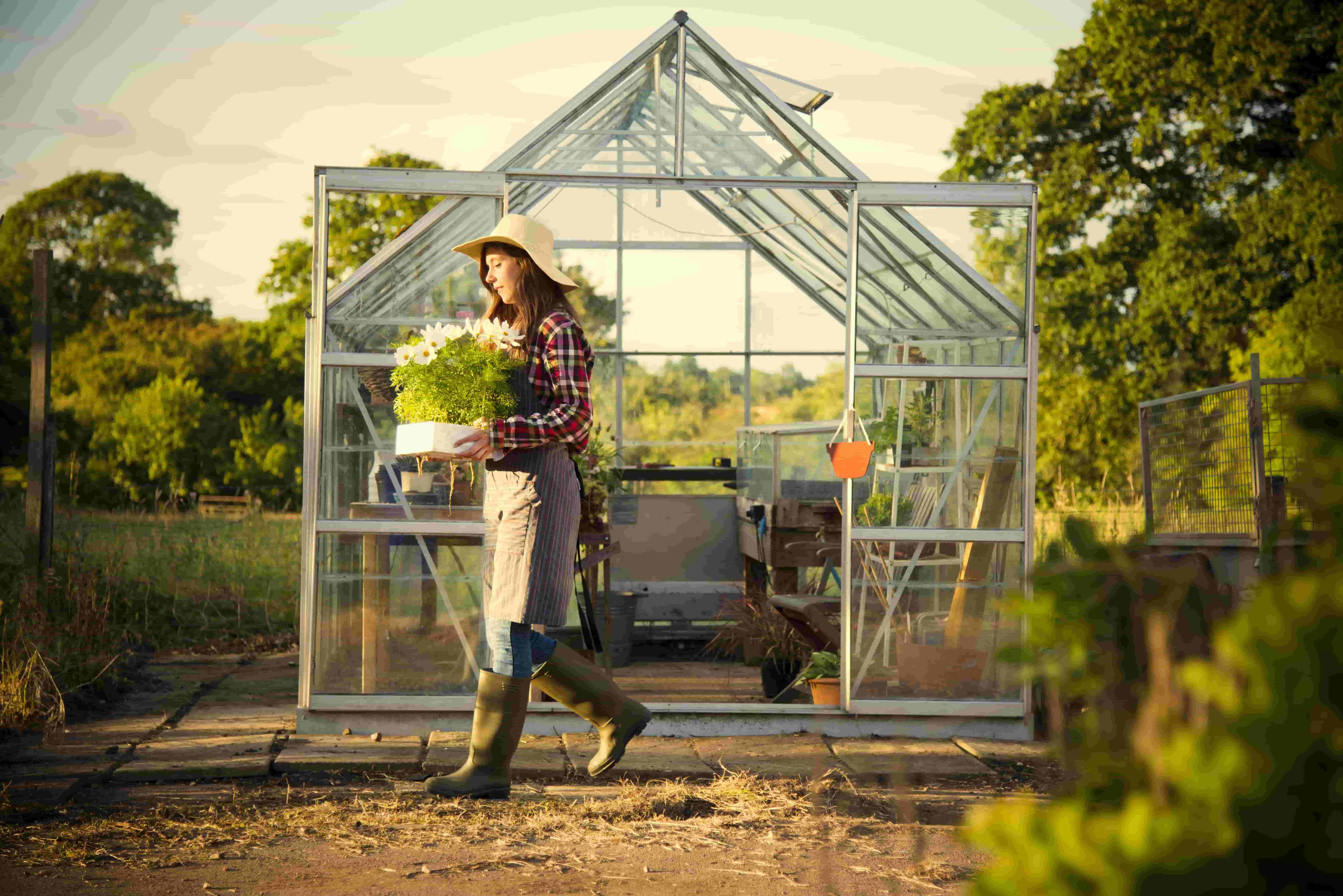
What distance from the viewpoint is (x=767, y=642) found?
6273 millimetres

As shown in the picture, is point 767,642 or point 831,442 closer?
point 831,442

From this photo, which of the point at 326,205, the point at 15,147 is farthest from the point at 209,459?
the point at 326,205

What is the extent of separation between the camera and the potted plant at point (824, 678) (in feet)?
17.5

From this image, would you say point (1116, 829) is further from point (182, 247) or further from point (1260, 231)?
point (182, 247)

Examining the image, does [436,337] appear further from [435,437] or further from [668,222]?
[668,222]

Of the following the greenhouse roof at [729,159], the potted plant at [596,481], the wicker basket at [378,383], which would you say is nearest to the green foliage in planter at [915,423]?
the greenhouse roof at [729,159]

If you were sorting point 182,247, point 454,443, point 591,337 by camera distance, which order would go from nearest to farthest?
1. point 454,443
2. point 591,337
3. point 182,247

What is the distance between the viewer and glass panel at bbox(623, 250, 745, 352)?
977cm

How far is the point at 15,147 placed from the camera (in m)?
23.5

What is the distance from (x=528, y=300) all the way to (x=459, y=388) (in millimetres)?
411

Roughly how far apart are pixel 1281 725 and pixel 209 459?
69.0 ft

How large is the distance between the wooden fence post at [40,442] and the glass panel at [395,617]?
7.67 ft

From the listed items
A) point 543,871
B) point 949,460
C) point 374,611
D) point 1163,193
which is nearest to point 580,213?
point 949,460

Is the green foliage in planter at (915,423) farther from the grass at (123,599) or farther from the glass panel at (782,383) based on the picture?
the glass panel at (782,383)
